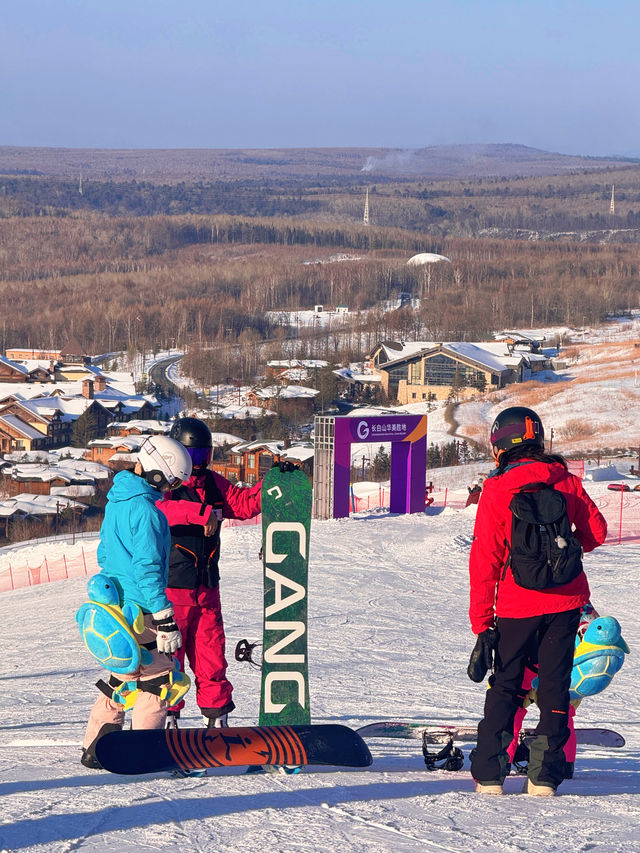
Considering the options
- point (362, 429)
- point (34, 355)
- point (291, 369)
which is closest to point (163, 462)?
point (362, 429)

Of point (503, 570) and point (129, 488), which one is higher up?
point (129, 488)

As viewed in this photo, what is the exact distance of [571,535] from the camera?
3.07 metres

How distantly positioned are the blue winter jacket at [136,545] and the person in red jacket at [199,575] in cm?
38

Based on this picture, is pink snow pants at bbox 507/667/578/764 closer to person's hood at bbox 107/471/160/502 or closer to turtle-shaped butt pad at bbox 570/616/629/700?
turtle-shaped butt pad at bbox 570/616/629/700

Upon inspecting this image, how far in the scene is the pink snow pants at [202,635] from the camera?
3.70m

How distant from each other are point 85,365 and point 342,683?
56860 mm

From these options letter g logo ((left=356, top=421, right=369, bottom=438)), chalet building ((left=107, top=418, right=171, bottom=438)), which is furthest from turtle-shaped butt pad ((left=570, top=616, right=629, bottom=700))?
chalet building ((left=107, top=418, right=171, bottom=438))

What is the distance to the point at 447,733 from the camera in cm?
353

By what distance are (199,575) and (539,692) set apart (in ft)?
4.04

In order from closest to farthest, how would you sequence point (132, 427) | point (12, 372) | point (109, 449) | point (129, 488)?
point (129, 488)
point (109, 449)
point (132, 427)
point (12, 372)

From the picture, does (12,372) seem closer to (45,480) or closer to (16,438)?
(16,438)

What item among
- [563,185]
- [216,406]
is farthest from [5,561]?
[563,185]

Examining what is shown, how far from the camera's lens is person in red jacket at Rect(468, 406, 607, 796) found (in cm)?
306

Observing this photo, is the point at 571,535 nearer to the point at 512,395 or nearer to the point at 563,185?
the point at 512,395
